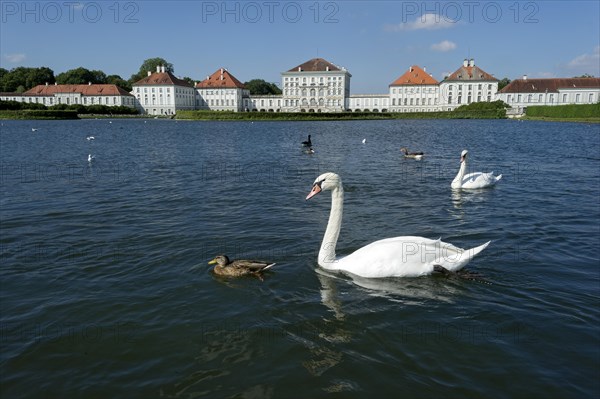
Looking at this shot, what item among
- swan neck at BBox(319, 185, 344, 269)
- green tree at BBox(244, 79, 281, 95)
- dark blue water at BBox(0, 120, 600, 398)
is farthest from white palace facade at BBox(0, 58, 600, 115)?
swan neck at BBox(319, 185, 344, 269)

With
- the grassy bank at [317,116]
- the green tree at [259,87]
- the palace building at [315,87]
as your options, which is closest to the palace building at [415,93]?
the palace building at [315,87]

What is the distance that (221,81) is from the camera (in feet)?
522

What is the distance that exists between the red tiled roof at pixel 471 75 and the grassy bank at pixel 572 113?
171ft

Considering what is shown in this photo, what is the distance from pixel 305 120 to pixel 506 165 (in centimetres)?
7793

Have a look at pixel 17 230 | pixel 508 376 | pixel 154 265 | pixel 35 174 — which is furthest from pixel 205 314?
pixel 35 174

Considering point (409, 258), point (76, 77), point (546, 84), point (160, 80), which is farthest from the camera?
point (76, 77)

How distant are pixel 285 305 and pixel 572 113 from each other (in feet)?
301

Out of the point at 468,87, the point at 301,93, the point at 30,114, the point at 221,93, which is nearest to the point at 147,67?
the point at 221,93

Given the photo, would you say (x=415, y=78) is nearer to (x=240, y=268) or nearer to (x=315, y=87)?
(x=315, y=87)

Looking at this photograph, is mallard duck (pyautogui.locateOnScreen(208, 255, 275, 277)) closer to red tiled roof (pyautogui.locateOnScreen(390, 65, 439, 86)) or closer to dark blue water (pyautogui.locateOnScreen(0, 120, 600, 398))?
dark blue water (pyautogui.locateOnScreen(0, 120, 600, 398))

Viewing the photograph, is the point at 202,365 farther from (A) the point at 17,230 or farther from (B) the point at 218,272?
(A) the point at 17,230

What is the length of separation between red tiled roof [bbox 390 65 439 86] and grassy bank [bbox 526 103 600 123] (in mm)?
59641

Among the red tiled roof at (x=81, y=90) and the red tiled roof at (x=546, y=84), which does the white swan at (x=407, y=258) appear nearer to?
the red tiled roof at (x=546, y=84)

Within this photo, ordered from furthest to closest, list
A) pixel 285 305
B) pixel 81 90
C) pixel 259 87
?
pixel 259 87 → pixel 81 90 → pixel 285 305
